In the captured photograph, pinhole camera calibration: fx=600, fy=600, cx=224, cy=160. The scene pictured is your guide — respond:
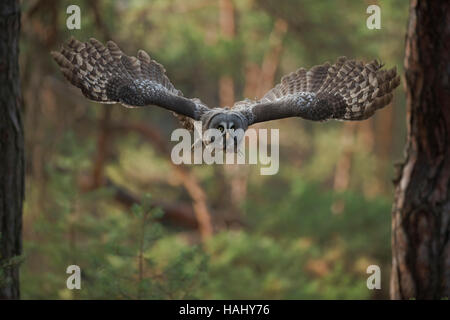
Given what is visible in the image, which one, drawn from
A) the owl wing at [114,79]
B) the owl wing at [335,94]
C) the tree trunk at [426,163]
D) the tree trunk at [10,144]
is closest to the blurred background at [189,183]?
the tree trunk at [10,144]

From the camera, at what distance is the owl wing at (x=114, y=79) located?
4742mm

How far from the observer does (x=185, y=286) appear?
5.08 meters

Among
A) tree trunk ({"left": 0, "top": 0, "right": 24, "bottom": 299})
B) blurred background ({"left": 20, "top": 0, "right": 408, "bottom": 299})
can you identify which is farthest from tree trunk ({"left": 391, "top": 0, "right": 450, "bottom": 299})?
tree trunk ({"left": 0, "top": 0, "right": 24, "bottom": 299})

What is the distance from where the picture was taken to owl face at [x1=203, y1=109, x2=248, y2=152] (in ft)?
13.6

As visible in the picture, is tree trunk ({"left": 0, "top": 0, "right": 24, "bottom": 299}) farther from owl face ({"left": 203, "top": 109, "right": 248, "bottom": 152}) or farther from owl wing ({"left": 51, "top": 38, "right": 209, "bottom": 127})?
owl face ({"left": 203, "top": 109, "right": 248, "bottom": 152})

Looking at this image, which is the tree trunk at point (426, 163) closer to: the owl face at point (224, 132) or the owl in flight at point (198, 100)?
the owl in flight at point (198, 100)

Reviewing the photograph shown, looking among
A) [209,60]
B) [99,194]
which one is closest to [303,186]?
[209,60]

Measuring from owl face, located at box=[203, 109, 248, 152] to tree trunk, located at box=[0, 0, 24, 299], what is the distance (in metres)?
1.49

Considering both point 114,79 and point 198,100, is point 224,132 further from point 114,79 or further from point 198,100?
point 114,79

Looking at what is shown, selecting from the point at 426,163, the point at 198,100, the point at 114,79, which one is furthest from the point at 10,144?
the point at 426,163

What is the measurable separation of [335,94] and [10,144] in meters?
2.76

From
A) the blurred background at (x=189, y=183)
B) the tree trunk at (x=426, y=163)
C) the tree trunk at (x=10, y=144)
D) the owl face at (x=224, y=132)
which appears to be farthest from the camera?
the blurred background at (x=189, y=183)

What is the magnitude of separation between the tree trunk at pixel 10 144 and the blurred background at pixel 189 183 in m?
0.68
